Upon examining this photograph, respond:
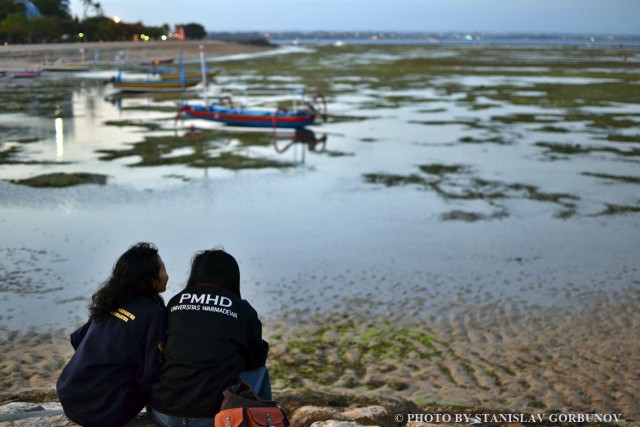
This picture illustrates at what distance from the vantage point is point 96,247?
13.7m

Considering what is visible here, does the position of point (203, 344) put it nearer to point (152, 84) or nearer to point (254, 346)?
point (254, 346)

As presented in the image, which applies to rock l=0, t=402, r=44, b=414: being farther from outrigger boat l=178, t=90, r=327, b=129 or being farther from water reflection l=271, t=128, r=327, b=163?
outrigger boat l=178, t=90, r=327, b=129

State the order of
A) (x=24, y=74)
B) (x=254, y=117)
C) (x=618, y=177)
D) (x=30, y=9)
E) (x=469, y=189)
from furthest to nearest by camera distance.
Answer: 1. (x=30, y=9)
2. (x=24, y=74)
3. (x=254, y=117)
4. (x=618, y=177)
5. (x=469, y=189)

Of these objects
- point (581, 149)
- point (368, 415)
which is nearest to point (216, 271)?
point (368, 415)

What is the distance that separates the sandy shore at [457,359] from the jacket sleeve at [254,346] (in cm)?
309

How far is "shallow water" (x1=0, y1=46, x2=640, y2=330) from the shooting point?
11.6 meters

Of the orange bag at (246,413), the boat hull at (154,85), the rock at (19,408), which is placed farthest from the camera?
the boat hull at (154,85)

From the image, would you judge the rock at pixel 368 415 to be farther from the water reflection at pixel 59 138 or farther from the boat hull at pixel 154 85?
the boat hull at pixel 154 85

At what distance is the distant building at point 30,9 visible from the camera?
115 m

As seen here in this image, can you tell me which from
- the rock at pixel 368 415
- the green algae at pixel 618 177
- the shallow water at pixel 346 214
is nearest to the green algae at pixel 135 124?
the shallow water at pixel 346 214

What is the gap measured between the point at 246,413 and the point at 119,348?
1024 mm

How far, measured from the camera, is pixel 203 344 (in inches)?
176

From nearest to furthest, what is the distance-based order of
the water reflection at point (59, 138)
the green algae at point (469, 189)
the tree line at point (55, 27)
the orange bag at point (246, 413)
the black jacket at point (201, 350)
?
the orange bag at point (246, 413) → the black jacket at point (201, 350) → the green algae at point (469, 189) → the water reflection at point (59, 138) → the tree line at point (55, 27)

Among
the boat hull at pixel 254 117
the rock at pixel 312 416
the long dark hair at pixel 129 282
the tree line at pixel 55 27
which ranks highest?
the tree line at pixel 55 27
